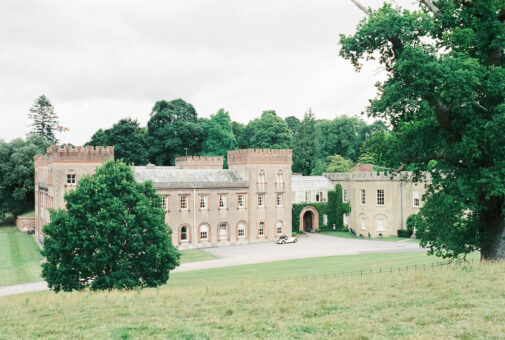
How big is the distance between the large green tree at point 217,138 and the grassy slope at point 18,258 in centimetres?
3125

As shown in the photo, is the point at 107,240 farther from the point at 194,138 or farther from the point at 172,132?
the point at 194,138

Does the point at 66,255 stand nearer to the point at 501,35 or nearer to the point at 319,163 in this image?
the point at 501,35

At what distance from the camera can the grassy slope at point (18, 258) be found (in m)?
32.8

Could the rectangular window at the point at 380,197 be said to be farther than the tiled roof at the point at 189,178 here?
Yes

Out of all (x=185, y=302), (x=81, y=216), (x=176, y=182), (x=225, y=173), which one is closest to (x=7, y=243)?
(x=176, y=182)

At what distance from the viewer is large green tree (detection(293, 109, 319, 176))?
7438 cm

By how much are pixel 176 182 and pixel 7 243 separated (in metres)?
20.1

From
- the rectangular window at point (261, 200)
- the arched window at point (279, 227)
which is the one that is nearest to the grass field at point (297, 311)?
the rectangular window at point (261, 200)

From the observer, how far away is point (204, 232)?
4591cm

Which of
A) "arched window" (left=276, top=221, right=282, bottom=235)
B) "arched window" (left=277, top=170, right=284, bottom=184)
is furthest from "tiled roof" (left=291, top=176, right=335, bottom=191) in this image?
"arched window" (left=276, top=221, right=282, bottom=235)

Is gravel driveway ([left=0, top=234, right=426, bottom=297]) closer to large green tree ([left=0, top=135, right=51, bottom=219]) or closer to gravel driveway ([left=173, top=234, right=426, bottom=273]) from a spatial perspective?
gravel driveway ([left=173, top=234, right=426, bottom=273])

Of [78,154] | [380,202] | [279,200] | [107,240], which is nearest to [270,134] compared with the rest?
[279,200]

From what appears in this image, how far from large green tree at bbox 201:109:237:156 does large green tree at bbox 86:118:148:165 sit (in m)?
10.3

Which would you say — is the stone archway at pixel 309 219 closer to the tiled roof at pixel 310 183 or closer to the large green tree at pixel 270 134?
the tiled roof at pixel 310 183
